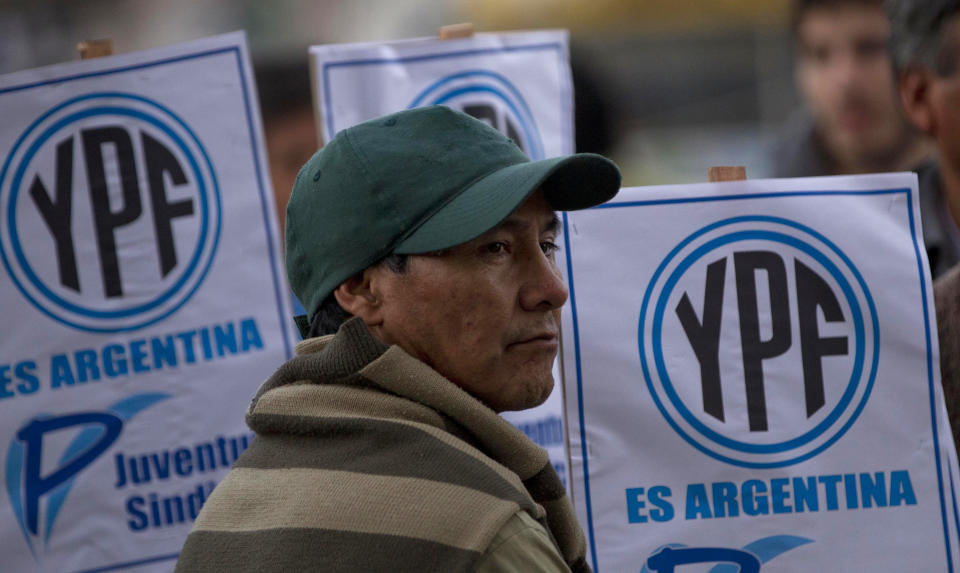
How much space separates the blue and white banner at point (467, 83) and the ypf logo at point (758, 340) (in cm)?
108

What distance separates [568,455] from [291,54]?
624cm

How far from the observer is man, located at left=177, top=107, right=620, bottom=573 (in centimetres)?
141

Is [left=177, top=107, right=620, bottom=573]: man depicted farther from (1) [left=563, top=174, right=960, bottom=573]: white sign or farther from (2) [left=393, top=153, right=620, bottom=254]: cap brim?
(1) [left=563, top=174, right=960, bottom=573]: white sign

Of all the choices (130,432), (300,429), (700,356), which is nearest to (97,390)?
(130,432)

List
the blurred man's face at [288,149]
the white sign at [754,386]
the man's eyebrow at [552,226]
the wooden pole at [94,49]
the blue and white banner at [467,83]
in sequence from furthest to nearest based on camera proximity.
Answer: the blurred man's face at [288,149]
the blue and white banner at [467,83]
the wooden pole at [94,49]
the white sign at [754,386]
the man's eyebrow at [552,226]

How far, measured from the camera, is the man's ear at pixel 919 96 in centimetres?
348

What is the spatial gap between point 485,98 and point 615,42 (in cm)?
513

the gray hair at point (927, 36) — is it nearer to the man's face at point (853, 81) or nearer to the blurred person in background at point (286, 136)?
the man's face at point (853, 81)

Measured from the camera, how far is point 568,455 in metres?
2.56

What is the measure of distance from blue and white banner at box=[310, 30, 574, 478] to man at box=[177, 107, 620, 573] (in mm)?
1887

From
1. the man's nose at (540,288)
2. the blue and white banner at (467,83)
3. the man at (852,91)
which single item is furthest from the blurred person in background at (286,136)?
the man's nose at (540,288)

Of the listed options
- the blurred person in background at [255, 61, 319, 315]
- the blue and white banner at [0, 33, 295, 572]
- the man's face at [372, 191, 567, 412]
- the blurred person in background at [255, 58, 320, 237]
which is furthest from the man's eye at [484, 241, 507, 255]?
the blurred person in background at [255, 58, 320, 237]

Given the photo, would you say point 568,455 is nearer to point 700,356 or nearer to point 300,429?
point 700,356

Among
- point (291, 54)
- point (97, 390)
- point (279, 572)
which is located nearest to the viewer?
point (279, 572)
